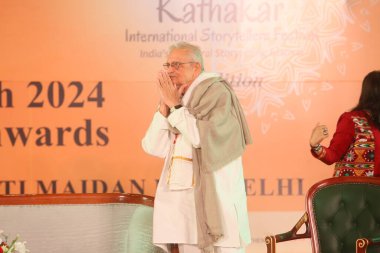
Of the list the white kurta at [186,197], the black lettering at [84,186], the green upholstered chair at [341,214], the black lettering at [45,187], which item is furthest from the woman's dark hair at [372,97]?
the black lettering at [45,187]

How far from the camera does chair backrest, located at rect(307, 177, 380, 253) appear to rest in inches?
127

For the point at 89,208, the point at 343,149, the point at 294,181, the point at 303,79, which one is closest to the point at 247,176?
the point at 294,181

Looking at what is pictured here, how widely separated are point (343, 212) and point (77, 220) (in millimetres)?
1303

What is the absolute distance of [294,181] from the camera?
4.61 metres

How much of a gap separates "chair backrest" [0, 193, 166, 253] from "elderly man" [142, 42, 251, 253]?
1.02 ft

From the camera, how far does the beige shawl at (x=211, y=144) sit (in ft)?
9.45

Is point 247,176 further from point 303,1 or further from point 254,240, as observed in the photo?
point 303,1

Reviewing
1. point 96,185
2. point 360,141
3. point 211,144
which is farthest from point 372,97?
point 96,185

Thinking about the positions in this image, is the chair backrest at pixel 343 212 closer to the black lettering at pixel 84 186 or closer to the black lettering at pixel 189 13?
the black lettering at pixel 189 13

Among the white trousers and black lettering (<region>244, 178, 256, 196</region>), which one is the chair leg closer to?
the white trousers

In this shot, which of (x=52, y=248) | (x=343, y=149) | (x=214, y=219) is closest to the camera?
(x=214, y=219)

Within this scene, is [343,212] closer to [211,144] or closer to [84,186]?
[211,144]

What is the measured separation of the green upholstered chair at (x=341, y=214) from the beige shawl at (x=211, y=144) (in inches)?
19.4

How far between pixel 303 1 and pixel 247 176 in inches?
49.0
